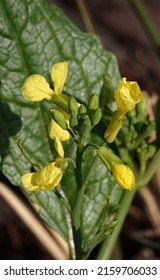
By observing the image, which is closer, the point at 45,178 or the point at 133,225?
the point at 45,178

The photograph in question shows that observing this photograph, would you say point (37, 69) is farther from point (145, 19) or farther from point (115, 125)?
point (145, 19)

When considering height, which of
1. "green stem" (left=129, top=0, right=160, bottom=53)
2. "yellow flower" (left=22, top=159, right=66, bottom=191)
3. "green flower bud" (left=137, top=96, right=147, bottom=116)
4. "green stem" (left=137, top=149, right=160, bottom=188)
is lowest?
"green stem" (left=137, top=149, right=160, bottom=188)

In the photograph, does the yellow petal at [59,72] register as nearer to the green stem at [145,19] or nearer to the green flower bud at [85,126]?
the green flower bud at [85,126]

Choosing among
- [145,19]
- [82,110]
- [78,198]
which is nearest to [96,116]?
[82,110]

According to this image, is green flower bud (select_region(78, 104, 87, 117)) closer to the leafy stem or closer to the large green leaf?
the leafy stem

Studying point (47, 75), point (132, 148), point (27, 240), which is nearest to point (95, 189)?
point (132, 148)

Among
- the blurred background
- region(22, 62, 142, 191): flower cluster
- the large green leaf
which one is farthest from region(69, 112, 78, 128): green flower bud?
the blurred background
